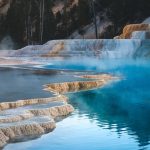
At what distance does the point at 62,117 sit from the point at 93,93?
527 centimetres

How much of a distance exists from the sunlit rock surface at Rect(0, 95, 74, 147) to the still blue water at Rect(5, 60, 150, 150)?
0.33 m

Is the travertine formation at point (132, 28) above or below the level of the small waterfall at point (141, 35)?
above

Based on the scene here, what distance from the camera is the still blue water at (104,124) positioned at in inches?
475

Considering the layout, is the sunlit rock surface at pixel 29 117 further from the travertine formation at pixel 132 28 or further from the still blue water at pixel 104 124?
the travertine formation at pixel 132 28

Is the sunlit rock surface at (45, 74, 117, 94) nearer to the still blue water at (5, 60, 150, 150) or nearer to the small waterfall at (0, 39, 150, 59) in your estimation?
the still blue water at (5, 60, 150, 150)

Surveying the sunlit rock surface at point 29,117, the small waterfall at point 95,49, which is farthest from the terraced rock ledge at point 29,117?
the small waterfall at point 95,49

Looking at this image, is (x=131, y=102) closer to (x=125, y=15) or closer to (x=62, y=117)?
(x=62, y=117)

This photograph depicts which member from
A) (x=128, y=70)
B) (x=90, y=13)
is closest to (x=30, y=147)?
(x=128, y=70)

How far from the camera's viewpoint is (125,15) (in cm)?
5112

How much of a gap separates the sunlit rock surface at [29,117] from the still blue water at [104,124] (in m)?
0.33

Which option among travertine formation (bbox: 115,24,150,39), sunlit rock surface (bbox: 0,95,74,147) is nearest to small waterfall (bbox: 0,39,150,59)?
travertine formation (bbox: 115,24,150,39)

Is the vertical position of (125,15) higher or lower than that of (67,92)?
higher

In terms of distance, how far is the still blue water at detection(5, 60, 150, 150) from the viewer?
12070 mm

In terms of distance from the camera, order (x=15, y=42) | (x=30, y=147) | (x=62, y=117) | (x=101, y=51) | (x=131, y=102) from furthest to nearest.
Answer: (x=15, y=42)
(x=101, y=51)
(x=131, y=102)
(x=62, y=117)
(x=30, y=147)
